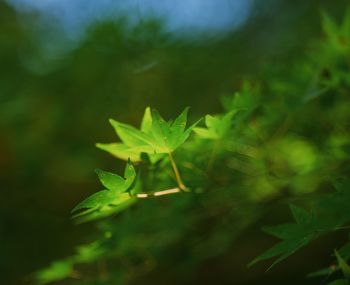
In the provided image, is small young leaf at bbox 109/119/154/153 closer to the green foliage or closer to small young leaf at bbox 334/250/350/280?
the green foliage

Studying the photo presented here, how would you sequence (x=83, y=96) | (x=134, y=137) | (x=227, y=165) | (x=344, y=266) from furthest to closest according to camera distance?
(x=83, y=96), (x=227, y=165), (x=134, y=137), (x=344, y=266)

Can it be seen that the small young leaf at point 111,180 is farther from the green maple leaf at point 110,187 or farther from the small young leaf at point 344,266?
the small young leaf at point 344,266

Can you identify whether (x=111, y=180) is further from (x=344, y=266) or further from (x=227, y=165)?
(x=227, y=165)

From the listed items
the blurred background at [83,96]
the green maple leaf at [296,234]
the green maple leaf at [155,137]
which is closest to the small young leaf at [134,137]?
the green maple leaf at [155,137]

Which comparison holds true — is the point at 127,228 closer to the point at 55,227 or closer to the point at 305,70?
the point at 305,70

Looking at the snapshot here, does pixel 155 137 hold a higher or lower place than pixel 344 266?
higher

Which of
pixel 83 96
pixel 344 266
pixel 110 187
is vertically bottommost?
pixel 344 266

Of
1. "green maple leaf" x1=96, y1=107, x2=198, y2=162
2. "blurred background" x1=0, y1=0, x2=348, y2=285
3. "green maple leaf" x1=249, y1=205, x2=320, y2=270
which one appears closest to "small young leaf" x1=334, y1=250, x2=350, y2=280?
"green maple leaf" x1=249, y1=205, x2=320, y2=270

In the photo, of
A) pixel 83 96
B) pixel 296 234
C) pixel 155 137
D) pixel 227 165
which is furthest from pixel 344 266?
pixel 83 96
